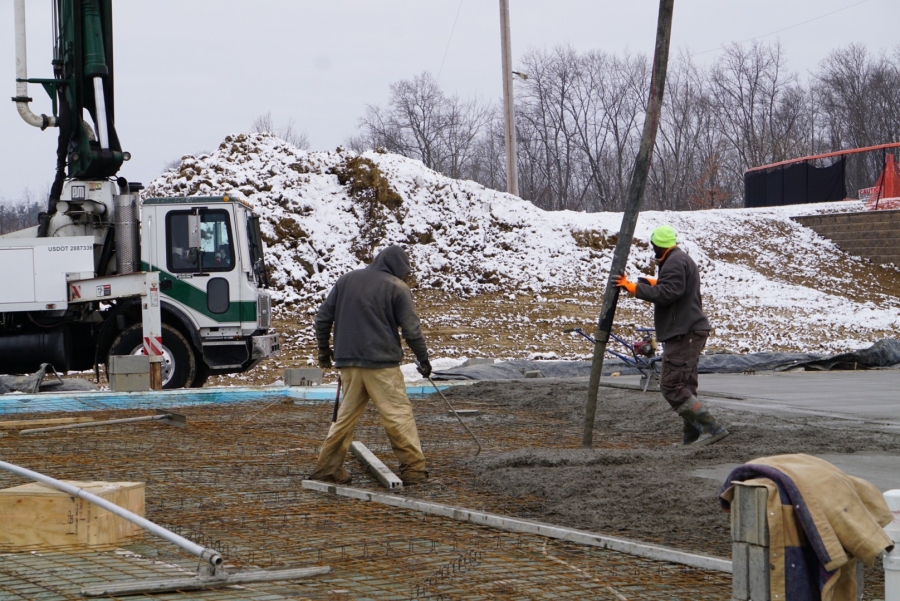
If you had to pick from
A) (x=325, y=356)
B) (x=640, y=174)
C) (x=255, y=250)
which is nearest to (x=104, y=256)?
(x=255, y=250)

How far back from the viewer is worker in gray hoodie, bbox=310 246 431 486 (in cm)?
662

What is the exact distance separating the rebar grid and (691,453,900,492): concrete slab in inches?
52.7

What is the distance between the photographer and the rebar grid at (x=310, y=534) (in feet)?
13.6

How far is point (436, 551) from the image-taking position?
15.7ft

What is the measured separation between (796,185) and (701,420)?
29.2 metres

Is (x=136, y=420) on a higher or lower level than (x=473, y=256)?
lower

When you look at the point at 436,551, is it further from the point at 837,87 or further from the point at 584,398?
the point at 837,87

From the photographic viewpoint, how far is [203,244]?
13.9 meters

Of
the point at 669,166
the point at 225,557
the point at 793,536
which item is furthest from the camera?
the point at 669,166

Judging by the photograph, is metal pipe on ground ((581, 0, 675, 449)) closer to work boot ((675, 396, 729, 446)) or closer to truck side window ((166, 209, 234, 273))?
work boot ((675, 396, 729, 446))

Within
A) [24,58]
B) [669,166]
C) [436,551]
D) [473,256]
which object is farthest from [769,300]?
[669,166]

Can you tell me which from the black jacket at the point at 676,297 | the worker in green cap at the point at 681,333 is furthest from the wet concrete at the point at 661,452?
the black jacket at the point at 676,297

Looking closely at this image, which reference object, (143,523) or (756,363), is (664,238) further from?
(756,363)

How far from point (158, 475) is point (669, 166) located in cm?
4704
